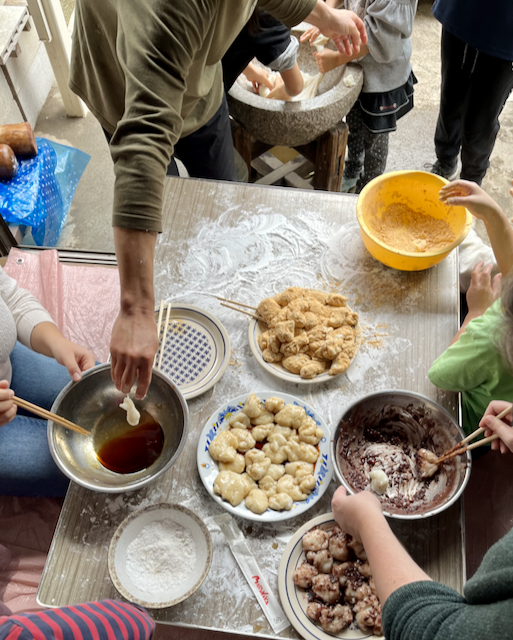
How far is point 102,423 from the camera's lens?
1.35m

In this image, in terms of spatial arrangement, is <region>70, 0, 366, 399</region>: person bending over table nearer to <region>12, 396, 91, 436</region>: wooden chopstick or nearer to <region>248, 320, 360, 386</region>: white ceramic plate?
<region>12, 396, 91, 436</region>: wooden chopstick

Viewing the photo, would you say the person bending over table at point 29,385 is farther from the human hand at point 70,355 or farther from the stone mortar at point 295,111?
the stone mortar at point 295,111

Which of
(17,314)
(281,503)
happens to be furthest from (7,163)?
(281,503)

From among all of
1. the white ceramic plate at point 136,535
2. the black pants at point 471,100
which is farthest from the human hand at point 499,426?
the black pants at point 471,100

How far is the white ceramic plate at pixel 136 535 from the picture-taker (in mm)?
1113

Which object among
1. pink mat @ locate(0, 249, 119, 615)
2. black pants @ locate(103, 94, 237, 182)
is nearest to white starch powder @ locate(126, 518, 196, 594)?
pink mat @ locate(0, 249, 119, 615)

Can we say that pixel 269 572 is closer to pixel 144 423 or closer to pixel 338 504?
pixel 338 504

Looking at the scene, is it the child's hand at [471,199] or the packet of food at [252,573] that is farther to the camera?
the child's hand at [471,199]

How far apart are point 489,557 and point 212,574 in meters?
0.61

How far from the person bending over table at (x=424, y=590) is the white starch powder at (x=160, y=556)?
0.37m

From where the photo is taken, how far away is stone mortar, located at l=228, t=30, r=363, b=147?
2178mm

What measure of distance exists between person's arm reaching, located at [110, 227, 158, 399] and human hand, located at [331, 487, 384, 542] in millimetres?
534

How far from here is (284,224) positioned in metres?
1.81

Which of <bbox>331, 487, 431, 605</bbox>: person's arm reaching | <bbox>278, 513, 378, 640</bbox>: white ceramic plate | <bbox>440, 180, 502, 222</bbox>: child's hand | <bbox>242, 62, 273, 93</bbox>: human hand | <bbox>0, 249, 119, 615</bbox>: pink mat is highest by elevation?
<bbox>440, 180, 502, 222</bbox>: child's hand
